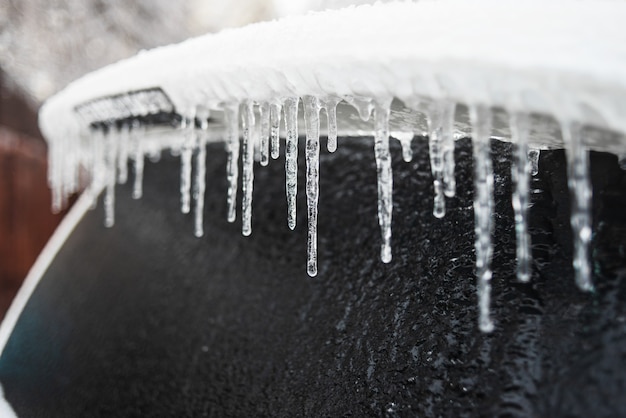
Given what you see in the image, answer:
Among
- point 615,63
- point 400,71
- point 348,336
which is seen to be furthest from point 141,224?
point 615,63

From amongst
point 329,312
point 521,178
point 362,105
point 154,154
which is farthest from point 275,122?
point 154,154

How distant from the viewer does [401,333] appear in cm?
109

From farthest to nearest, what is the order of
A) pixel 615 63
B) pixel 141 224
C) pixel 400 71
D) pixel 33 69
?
1. pixel 33 69
2. pixel 141 224
3. pixel 400 71
4. pixel 615 63

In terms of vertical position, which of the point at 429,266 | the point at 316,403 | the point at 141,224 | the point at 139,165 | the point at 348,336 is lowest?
the point at 316,403

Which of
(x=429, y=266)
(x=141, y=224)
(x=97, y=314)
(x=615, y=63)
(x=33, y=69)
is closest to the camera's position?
(x=615, y=63)

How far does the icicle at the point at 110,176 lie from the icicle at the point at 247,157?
51 centimetres

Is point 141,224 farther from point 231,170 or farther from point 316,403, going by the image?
point 316,403

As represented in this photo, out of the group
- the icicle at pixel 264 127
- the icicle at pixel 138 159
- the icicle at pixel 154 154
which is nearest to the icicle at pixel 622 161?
the icicle at pixel 264 127

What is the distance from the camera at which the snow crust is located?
Result: 27.6 inches

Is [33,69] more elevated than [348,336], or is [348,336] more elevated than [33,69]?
[33,69]

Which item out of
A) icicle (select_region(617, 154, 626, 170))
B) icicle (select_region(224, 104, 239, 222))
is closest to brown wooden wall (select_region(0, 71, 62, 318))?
icicle (select_region(224, 104, 239, 222))

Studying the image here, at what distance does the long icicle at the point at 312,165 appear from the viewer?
1.11m

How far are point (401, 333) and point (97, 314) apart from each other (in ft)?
3.38

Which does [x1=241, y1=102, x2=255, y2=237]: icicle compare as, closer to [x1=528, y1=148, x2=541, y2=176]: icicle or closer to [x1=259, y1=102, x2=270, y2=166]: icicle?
[x1=259, y1=102, x2=270, y2=166]: icicle
